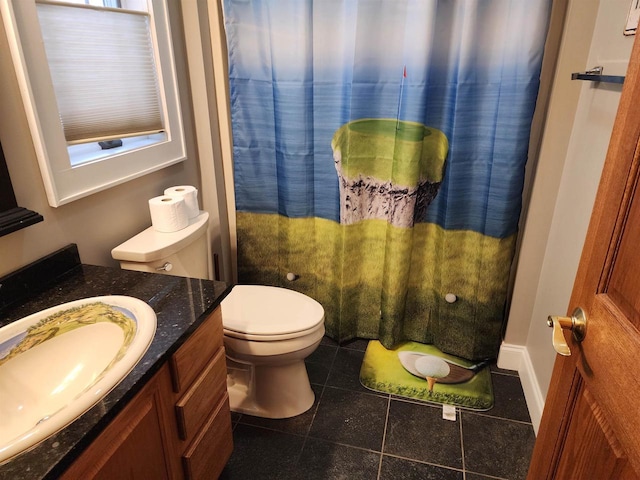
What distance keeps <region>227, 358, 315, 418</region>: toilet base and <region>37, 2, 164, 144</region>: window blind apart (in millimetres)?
1073

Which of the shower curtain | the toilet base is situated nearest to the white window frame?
the shower curtain

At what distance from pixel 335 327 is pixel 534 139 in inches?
49.8

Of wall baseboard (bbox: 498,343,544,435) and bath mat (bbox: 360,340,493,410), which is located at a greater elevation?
wall baseboard (bbox: 498,343,544,435)

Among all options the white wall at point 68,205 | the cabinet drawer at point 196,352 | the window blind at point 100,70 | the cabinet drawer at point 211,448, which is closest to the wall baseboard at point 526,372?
the cabinet drawer at point 211,448

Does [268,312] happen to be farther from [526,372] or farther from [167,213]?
[526,372]

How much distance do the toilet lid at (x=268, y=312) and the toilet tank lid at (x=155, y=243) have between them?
31 centimetres

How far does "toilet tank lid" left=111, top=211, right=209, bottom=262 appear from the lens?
1.46 meters

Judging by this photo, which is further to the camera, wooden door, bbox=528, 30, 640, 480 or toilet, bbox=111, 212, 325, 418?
toilet, bbox=111, 212, 325, 418

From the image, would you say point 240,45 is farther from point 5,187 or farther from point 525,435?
point 525,435

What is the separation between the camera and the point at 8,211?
1158 millimetres

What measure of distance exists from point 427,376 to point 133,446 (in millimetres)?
1401

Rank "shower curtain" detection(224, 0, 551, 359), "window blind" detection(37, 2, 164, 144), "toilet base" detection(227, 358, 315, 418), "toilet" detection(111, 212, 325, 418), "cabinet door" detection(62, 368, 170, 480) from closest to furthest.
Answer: "cabinet door" detection(62, 368, 170, 480), "window blind" detection(37, 2, 164, 144), "toilet" detection(111, 212, 325, 418), "shower curtain" detection(224, 0, 551, 359), "toilet base" detection(227, 358, 315, 418)

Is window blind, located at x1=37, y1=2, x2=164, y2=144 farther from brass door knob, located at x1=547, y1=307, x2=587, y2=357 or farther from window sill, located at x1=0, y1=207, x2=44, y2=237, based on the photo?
brass door knob, located at x1=547, y1=307, x2=587, y2=357

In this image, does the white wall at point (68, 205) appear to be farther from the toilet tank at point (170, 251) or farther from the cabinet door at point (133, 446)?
the cabinet door at point (133, 446)
